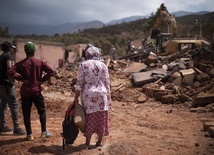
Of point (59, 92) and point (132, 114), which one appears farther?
point (59, 92)

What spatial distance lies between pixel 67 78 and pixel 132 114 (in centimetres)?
529

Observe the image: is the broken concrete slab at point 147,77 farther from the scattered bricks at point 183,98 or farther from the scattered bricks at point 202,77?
the scattered bricks at point 183,98

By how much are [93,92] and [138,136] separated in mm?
1679

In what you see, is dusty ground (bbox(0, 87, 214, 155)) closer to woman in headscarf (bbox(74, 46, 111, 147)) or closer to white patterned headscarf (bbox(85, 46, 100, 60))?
woman in headscarf (bbox(74, 46, 111, 147))

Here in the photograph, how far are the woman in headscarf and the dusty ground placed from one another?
1.42 ft

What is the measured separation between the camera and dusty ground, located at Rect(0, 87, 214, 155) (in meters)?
4.09

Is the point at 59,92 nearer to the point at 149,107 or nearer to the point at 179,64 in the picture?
the point at 149,107

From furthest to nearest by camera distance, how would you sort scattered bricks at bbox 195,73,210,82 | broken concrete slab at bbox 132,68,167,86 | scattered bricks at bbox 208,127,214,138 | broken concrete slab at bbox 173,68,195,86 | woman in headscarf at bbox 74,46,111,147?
broken concrete slab at bbox 132,68,167,86
broken concrete slab at bbox 173,68,195,86
scattered bricks at bbox 195,73,210,82
scattered bricks at bbox 208,127,214,138
woman in headscarf at bbox 74,46,111,147

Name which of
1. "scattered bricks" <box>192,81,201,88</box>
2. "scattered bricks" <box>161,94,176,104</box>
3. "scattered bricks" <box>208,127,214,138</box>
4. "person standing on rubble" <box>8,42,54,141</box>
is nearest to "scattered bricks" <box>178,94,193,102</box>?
"scattered bricks" <box>161,94,176,104</box>

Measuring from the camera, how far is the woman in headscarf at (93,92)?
3.97 m

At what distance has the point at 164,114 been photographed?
7293 millimetres

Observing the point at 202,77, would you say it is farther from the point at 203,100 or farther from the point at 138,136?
the point at 138,136

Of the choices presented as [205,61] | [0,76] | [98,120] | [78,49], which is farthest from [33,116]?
[78,49]

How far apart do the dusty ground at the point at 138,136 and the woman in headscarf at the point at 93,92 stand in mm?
434
